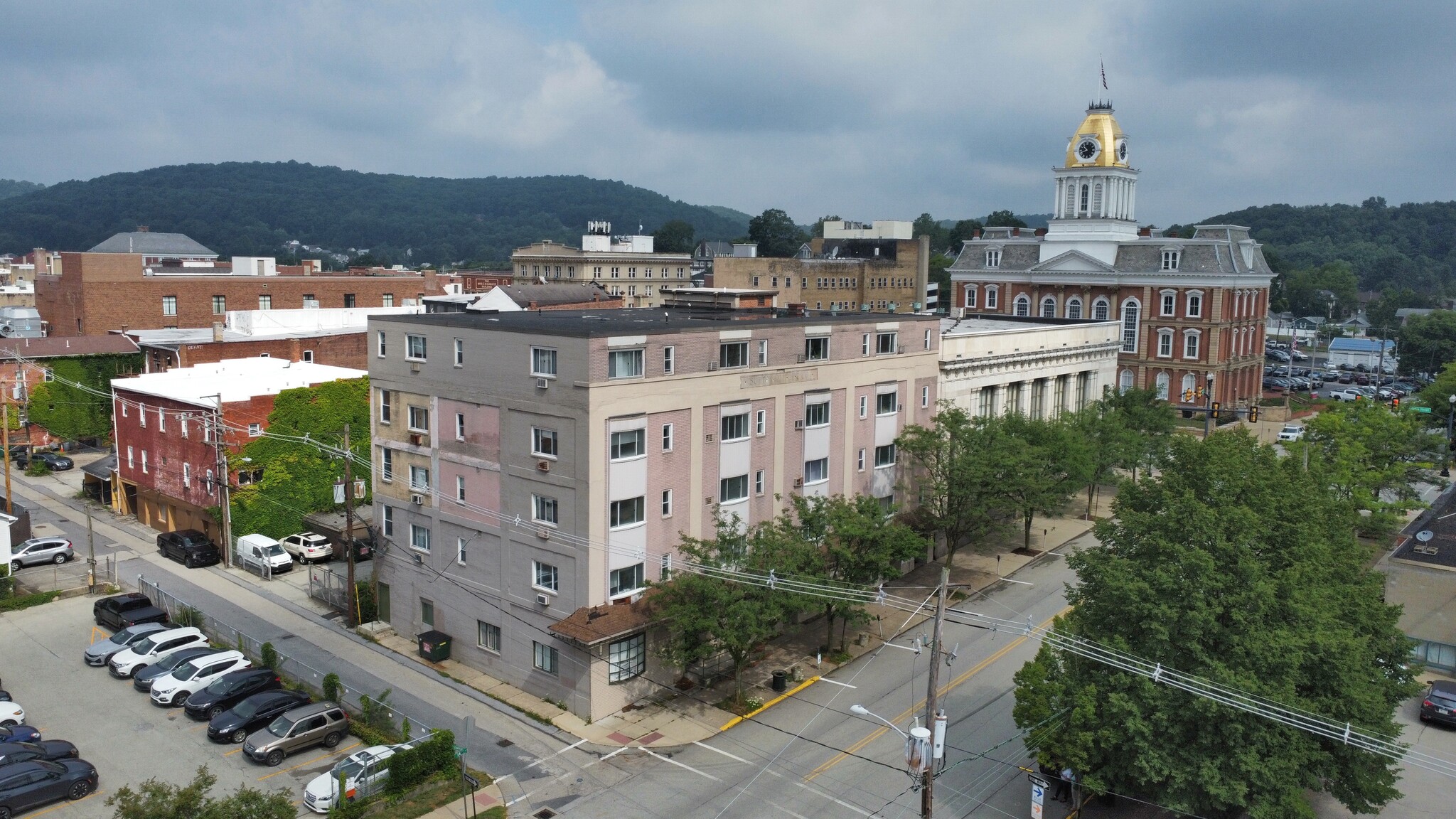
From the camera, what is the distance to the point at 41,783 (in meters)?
29.1

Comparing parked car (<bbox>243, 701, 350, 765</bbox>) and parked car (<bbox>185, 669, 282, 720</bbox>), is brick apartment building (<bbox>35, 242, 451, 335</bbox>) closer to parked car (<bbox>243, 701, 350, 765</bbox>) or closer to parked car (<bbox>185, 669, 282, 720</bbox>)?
parked car (<bbox>185, 669, 282, 720</bbox>)

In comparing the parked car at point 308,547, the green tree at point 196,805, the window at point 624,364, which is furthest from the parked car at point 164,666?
the window at point 624,364

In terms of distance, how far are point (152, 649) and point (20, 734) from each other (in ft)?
22.4

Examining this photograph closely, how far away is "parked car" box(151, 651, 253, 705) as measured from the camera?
36031mm

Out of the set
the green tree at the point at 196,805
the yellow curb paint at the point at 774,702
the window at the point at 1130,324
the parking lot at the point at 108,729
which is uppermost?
the window at the point at 1130,324

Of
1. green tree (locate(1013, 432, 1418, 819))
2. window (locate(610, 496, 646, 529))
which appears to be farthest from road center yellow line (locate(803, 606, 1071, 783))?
window (locate(610, 496, 646, 529))

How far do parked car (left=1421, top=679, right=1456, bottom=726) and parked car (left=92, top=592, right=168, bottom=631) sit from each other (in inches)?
1858

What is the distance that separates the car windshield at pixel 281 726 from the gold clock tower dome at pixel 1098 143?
94.1m

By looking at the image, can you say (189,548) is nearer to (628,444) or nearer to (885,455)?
(628,444)

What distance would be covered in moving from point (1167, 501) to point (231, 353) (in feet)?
201

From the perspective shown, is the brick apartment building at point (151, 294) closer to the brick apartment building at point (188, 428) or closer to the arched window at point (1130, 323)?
the brick apartment building at point (188, 428)

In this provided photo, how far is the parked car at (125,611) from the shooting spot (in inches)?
1689

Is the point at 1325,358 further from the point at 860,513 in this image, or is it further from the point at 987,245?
the point at 860,513

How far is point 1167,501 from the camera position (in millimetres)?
28453
